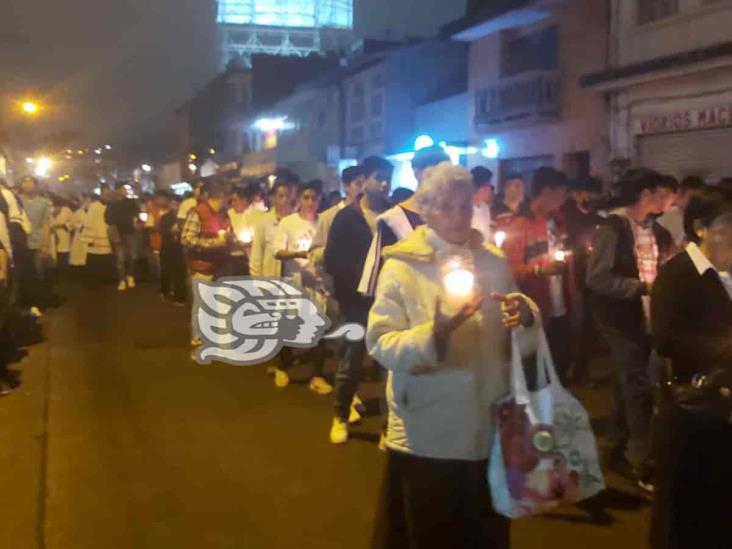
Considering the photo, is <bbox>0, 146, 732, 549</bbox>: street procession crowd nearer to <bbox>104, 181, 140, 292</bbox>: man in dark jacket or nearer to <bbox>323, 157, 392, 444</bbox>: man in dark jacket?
<bbox>323, 157, 392, 444</bbox>: man in dark jacket

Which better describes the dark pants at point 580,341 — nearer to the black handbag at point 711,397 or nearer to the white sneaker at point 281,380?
the white sneaker at point 281,380

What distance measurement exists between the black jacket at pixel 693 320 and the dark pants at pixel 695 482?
9.6 inches

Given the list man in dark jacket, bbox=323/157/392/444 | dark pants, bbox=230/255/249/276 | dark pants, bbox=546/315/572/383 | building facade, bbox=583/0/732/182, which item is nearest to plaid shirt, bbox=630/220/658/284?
dark pants, bbox=546/315/572/383

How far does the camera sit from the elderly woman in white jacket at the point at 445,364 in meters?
3.55

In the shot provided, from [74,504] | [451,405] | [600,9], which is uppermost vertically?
[600,9]

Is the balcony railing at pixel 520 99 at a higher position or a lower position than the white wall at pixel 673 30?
lower

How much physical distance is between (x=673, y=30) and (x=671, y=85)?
86 cm

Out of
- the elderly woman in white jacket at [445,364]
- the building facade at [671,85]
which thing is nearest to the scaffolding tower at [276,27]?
the building facade at [671,85]

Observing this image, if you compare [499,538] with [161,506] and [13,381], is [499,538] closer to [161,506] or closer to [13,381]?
[161,506]

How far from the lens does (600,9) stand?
16828 mm

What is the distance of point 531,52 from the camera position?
1966 centimetres

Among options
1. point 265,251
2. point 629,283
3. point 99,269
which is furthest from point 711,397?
point 99,269

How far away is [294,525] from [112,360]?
5.86m

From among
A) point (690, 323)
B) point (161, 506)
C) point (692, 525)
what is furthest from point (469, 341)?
point (161, 506)
